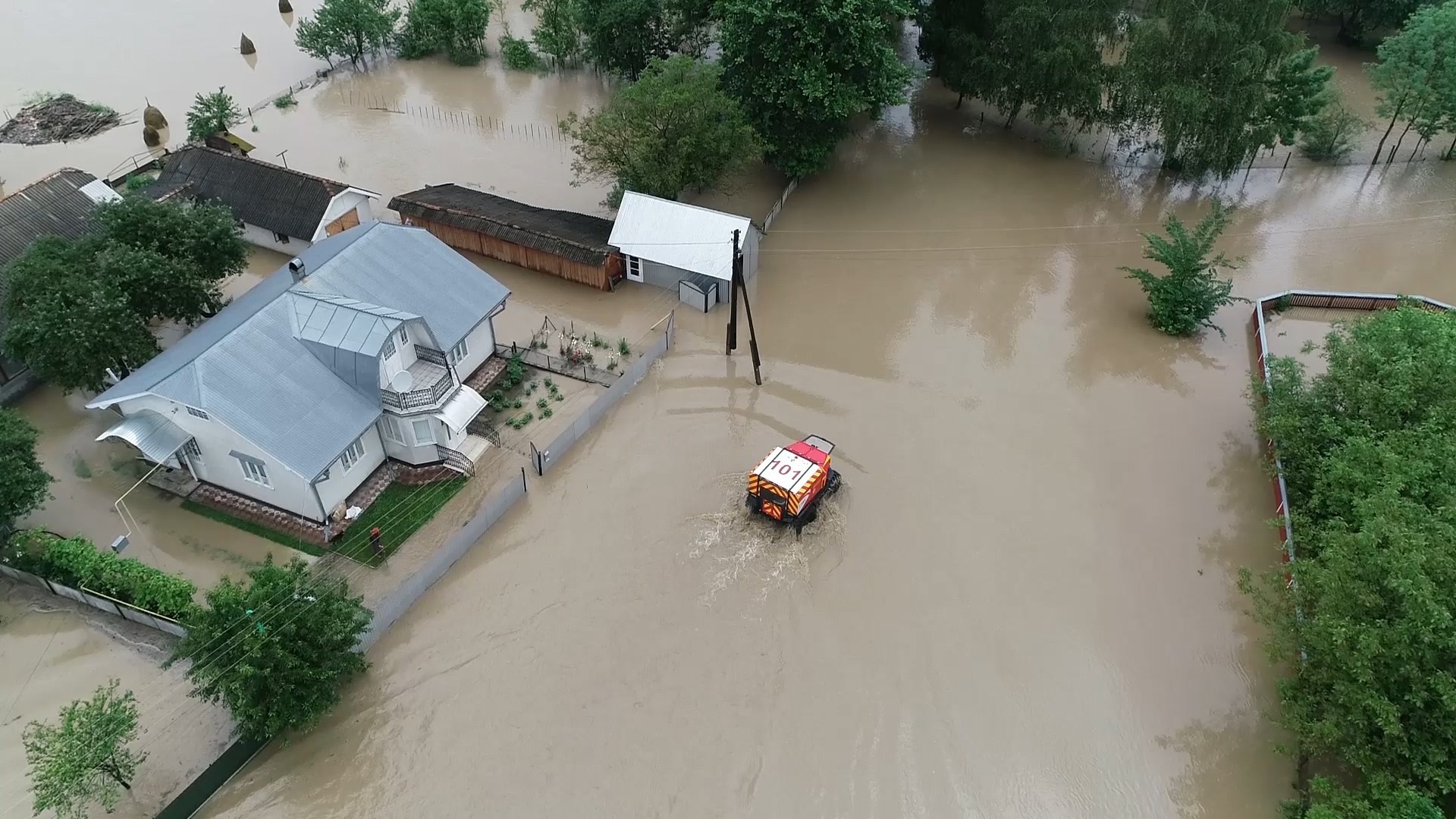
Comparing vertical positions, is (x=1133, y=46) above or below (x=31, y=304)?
above

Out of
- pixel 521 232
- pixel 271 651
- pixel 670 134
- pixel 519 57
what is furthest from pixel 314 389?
pixel 519 57

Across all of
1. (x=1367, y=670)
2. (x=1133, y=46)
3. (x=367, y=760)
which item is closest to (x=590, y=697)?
(x=367, y=760)

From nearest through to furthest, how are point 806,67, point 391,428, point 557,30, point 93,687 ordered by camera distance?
1. point 93,687
2. point 391,428
3. point 806,67
4. point 557,30

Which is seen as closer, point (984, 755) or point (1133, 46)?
point (984, 755)

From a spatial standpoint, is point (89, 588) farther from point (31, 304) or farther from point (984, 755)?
point (984, 755)

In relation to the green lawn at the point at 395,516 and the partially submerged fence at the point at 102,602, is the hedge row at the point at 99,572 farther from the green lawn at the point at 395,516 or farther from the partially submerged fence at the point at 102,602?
the green lawn at the point at 395,516

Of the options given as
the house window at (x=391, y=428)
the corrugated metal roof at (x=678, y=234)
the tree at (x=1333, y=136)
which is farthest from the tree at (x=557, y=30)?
the tree at (x=1333, y=136)

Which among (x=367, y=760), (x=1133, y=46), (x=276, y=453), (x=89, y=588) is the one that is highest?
(x=1133, y=46)

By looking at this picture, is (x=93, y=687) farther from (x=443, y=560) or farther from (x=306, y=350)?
(x=306, y=350)
